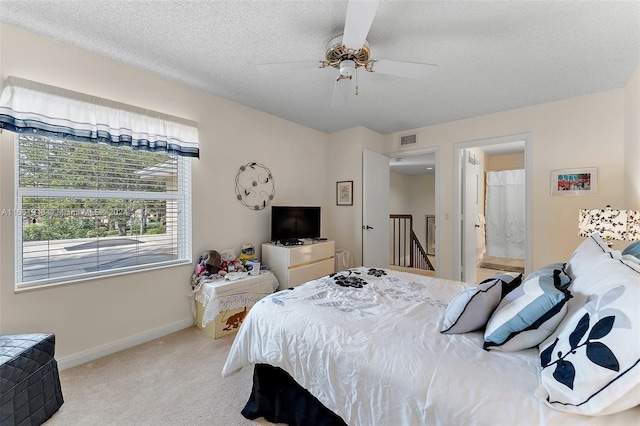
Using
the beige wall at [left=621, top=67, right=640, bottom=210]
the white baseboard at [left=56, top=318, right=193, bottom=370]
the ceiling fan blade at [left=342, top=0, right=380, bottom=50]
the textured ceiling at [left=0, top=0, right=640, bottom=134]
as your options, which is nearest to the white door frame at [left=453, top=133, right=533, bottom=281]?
the textured ceiling at [left=0, top=0, right=640, bottom=134]

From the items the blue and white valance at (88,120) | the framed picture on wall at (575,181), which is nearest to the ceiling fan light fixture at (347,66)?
the blue and white valance at (88,120)

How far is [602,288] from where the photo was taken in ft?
3.33

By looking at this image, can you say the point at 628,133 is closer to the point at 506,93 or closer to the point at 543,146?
the point at 543,146

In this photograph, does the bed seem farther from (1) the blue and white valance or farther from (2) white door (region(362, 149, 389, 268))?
(2) white door (region(362, 149, 389, 268))

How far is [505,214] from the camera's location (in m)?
5.44

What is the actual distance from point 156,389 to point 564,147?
4.49 meters

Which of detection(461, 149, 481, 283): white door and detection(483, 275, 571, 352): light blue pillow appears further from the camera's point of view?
detection(461, 149, 481, 283): white door

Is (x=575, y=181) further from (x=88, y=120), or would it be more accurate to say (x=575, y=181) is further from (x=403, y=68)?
(x=88, y=120)

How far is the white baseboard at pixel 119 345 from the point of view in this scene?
210cm

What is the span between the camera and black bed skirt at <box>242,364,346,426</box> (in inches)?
53.8

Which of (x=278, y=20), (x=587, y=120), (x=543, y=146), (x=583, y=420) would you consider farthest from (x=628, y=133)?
(x=278, y=20)

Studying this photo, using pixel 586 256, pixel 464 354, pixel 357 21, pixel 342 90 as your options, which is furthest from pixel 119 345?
pixel 586 256

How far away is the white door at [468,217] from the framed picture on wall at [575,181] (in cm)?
100

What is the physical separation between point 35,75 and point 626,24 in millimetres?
4115
